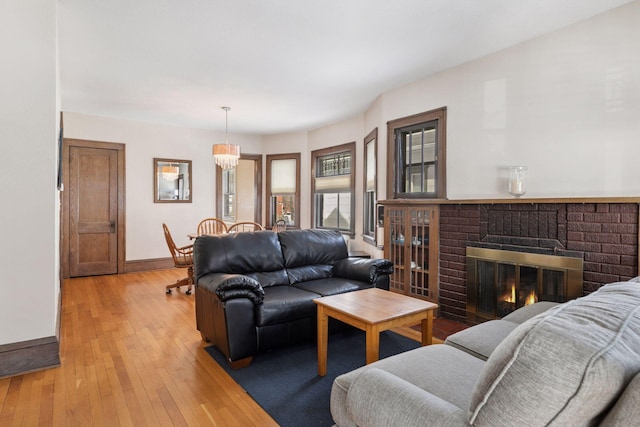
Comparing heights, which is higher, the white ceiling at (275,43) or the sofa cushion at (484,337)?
the white ceiling at (275,43)

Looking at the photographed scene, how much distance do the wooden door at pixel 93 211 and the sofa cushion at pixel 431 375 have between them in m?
5.93

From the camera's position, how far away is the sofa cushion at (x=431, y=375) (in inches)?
54.9

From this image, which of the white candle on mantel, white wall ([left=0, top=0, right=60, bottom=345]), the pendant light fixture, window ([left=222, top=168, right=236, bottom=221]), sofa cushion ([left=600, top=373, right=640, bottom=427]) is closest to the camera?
sofa cushion ([left=600, top=373, right=640, bottom=427])

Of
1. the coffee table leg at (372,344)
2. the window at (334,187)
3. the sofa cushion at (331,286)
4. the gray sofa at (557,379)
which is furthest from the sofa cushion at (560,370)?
the window at (334,187)

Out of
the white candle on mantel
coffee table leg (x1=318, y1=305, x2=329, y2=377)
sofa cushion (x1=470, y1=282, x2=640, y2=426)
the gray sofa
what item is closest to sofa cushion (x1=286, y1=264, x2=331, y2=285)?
coffee table leg (x1=318, y1=305, x2=329, y2=377)

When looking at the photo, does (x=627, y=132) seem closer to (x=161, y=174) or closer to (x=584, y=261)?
(x=584, y=261)

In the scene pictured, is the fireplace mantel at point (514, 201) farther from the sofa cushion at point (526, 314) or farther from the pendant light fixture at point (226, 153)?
the pendant light fixture at point (226, 153)

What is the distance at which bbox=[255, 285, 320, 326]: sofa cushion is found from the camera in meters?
2.77

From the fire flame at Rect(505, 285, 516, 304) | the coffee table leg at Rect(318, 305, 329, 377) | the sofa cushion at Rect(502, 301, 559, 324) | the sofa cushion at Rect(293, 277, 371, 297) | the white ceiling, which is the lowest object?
the coffee table leg at Rect(318, 305, 329, 377)

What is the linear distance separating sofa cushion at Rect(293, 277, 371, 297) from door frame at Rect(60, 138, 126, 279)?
4.23 meters

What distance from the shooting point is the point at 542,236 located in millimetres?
3178

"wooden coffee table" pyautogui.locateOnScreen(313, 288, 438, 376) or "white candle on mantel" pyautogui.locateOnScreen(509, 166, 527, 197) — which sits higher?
"white candle on mantel" pyautogui.locateOnScreen(509, 166, 527, 197)

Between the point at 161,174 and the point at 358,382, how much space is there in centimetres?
630

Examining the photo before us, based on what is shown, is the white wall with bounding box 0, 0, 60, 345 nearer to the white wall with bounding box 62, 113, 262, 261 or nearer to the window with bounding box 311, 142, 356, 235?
the white wall with bounding box 62, 113, 262, 261
